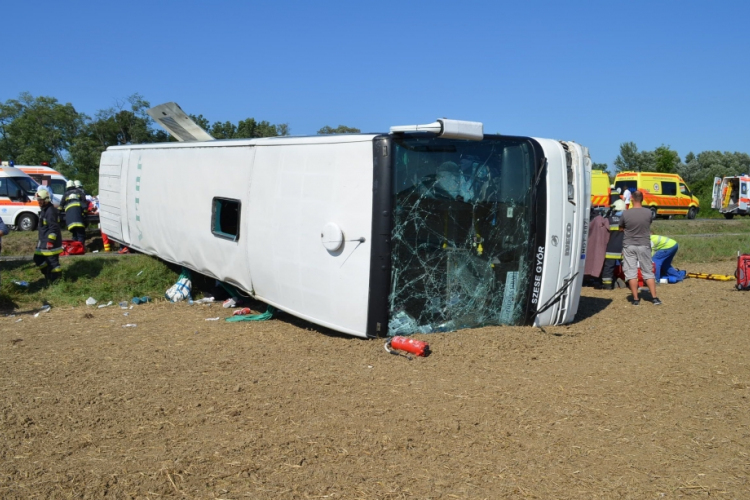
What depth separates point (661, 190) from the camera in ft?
98.8

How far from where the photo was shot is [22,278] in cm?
1131

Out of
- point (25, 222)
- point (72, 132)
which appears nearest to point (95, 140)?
point (72, 132)

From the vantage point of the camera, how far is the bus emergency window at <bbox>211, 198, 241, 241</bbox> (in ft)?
28.7

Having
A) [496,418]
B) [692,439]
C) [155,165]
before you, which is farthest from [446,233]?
[155,165]

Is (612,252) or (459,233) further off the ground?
(459,233)

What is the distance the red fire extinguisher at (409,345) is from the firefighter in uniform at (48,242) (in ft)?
23.4

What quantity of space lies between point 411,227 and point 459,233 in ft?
1.98

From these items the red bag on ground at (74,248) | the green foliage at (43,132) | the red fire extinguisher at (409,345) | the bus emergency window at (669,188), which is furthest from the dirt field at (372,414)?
the green foliage at (43,132)

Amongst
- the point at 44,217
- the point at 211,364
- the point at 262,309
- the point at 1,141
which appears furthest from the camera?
the point at 1,141

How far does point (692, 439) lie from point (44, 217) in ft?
34.8

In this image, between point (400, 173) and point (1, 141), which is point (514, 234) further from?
point (1, 141)

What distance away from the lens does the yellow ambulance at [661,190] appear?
2961 centimetres

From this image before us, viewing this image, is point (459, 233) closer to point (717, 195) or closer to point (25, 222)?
point (25, 222)

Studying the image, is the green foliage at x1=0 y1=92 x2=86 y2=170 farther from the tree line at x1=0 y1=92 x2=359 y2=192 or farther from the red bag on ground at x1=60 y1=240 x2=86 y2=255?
the red bag on ground at x1=60 y1=240 x2=86 y2=255
